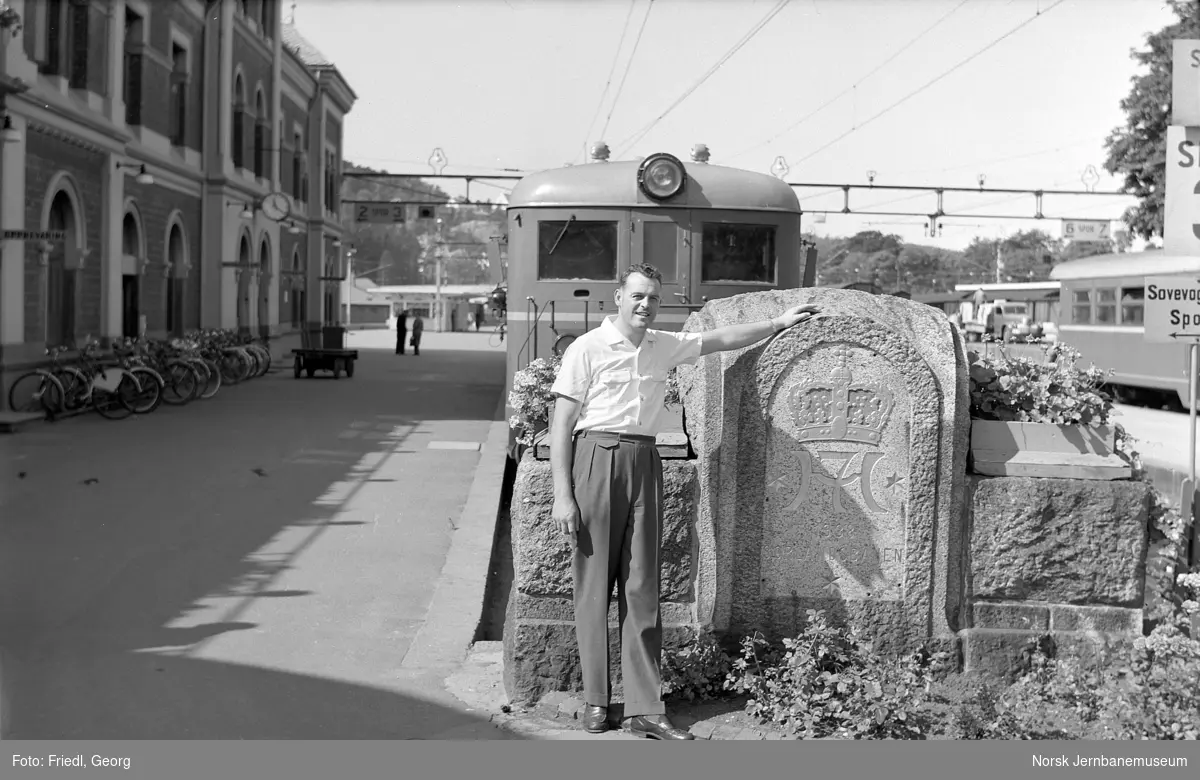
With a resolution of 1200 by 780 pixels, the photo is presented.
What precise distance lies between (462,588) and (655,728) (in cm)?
319

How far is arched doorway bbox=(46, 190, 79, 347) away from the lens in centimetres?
2028

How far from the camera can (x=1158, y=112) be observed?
28672 millimetres

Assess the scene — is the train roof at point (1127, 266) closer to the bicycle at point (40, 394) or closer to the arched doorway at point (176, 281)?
the bicycle at point (40, 394)

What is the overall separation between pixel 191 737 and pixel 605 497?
6.22 feet

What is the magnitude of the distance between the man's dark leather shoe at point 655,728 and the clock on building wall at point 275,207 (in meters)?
28.3

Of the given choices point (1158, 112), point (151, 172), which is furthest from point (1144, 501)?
point (1158, 112)

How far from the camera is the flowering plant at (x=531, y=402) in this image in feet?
21.0

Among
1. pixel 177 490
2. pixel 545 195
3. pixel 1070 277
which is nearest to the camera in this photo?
pixel 177 490

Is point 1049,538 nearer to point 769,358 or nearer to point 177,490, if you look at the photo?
point 769,358

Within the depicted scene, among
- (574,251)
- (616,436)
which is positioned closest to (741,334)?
(616,436)

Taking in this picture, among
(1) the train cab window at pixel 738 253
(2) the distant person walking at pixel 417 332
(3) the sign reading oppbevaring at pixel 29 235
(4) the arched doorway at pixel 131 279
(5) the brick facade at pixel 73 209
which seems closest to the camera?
(1) the train cab window at pixel 738 253

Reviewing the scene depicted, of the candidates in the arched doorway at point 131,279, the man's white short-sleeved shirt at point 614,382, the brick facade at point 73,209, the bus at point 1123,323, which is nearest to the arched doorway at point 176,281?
the arched doorway at point 131,279

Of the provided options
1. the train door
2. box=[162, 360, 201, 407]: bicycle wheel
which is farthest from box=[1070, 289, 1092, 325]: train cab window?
box=[162, 360, 201, 407]: bicycle wheel

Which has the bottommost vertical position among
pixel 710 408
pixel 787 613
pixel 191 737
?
pixel 191 737
